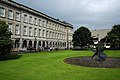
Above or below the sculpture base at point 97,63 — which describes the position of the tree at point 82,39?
above

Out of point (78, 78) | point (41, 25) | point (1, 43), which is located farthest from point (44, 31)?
point (78, 78)

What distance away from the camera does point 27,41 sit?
59.6 meters

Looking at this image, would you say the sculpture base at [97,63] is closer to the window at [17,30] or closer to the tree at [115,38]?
the window at [17,30]

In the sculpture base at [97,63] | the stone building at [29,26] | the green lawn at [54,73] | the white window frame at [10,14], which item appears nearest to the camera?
the green lawn at [54,73]

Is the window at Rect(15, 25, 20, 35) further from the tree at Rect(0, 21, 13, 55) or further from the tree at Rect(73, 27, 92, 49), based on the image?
the tree at Rect(73, 27, 92, 49)

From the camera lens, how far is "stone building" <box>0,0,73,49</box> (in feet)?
169

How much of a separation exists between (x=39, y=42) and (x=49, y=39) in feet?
28.2

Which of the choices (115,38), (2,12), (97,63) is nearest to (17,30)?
(2,12)

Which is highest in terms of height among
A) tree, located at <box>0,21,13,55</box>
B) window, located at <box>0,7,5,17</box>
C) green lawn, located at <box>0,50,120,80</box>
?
window, located at <box>0,7,5,17</box>

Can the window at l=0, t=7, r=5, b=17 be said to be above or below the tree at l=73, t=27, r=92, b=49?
above

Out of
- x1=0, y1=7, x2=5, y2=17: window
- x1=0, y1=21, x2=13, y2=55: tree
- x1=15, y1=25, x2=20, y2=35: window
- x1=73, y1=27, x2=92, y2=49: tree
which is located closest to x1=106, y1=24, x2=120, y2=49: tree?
A: x1=73, y1=27, x2=92, y2=49: tree

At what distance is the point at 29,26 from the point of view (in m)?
60.9

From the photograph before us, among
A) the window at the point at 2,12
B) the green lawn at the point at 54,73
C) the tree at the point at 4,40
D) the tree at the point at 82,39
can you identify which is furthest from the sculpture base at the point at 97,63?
the tree at the point at 82,39

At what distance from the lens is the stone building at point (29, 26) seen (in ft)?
169
